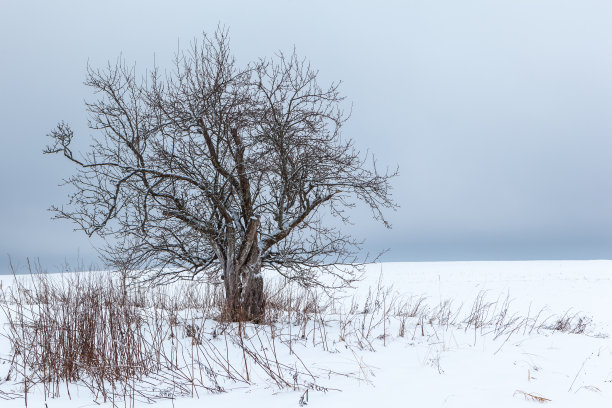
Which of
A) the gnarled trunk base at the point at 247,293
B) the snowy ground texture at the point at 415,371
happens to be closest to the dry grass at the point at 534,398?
the snowy ground texture at the point at 415,371

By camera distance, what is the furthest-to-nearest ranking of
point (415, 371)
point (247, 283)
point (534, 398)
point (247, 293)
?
point (247, 293)
point (247, 283)
point (415, 371)
point (534, 398)

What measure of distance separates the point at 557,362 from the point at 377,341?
2.51m

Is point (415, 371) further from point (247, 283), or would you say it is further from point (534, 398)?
point (247, 283)

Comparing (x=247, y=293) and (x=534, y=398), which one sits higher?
(x=247, y=293)

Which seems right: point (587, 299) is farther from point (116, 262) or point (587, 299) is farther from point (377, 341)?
point (116, 262)

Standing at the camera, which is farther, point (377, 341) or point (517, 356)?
point (377, 341)

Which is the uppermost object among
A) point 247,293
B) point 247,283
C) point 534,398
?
point 247,283

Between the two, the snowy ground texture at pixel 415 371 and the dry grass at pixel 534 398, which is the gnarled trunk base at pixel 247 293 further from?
the dry grass at pixel 534 398

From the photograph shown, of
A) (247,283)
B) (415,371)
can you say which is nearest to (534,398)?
(415,371)

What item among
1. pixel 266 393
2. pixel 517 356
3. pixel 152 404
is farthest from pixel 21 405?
pixel 517 356

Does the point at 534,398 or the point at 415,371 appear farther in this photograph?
the point at 415,371

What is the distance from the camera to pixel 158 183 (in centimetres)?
831

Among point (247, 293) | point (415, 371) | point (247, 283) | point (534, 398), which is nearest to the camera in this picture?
point (534, 398)

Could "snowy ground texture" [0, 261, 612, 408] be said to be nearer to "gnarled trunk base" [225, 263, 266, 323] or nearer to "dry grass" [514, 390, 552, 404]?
"dry grass" [514, 390, 552, 404]
